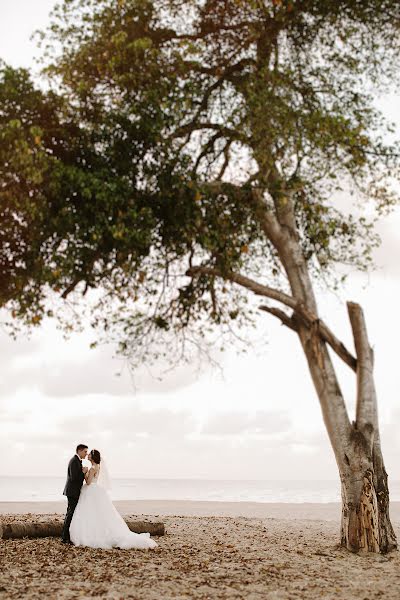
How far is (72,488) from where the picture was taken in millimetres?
14727

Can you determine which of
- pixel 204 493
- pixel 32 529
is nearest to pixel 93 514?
pixel 32 529

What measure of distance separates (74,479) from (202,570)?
13.5 ft

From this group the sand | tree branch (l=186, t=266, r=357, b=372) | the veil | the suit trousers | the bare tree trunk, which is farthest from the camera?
tree branch (l=186, t=266, r=357, b=372)

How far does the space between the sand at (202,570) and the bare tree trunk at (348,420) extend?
625 millimetres

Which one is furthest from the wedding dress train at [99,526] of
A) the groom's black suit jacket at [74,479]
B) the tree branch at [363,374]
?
the tree branch at [363,374]

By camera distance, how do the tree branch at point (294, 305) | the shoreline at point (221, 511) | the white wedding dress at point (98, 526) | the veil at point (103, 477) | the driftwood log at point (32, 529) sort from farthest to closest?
1. the shoreline at point (221, 511)
2. the tree branch at point (294, 305)
3. the driftwood log at point (32, 529)
4. the veil at point (103, 477)
5. the white wedding dress at point (98, 526)

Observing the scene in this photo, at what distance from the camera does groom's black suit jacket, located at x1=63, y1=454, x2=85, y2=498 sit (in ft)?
48.3

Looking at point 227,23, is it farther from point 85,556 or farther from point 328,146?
point 85,556

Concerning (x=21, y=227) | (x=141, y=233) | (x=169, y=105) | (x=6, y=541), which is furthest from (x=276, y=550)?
(x=169, y=105)

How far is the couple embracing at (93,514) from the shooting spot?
46.4ft

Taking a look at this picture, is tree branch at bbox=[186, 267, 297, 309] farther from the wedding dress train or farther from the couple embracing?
the wedding dress train

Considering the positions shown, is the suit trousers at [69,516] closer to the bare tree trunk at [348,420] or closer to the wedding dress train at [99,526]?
the wedding dress train at [99,526]

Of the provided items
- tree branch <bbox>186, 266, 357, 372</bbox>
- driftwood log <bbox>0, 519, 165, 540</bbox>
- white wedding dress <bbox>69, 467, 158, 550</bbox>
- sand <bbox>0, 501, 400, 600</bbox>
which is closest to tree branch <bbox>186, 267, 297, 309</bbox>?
tree branch <bbox>186, 266, 357, 372</bbox>

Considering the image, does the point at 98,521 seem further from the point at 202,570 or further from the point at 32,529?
the point at 202,570
